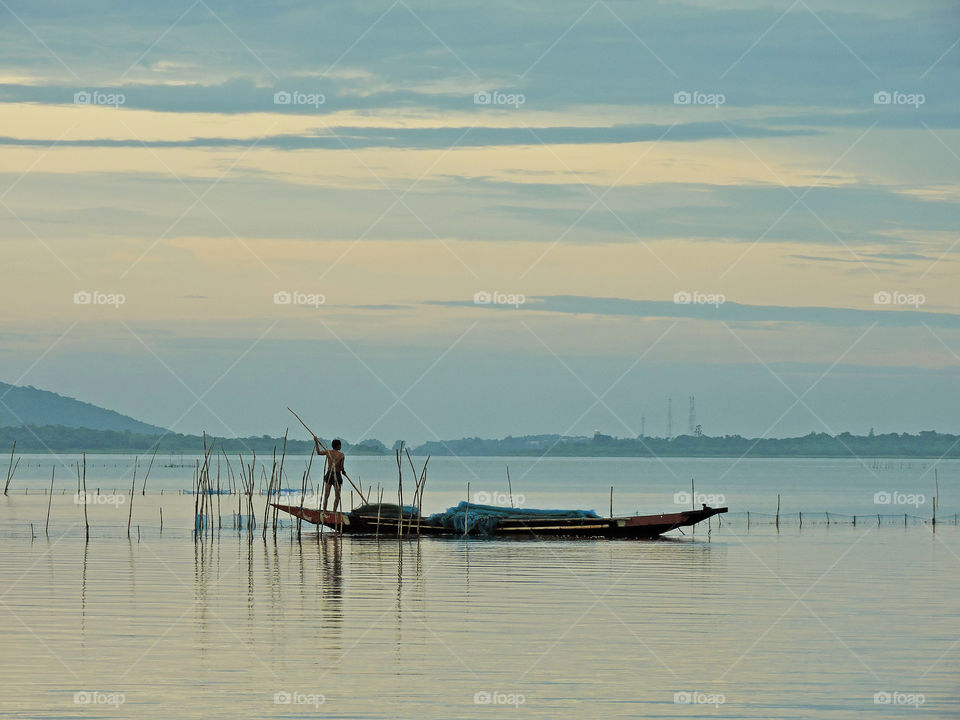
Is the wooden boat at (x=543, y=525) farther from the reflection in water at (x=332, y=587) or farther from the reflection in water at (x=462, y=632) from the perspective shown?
the reflection in water at (x=462, y=632)

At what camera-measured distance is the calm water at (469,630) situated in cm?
918

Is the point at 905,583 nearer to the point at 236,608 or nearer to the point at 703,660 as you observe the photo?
the point at 703,660

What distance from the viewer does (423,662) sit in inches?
414

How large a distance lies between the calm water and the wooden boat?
1.35m

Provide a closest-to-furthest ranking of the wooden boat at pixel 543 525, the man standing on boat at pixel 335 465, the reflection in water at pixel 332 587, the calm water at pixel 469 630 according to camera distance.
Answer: the calm water at pixel 469 630
the reflection in water at pixel 332 587
the man standing on boat at pixel 335 465
the wooden boat at pixel 543 525

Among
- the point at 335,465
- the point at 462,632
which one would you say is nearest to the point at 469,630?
the point at 462,632

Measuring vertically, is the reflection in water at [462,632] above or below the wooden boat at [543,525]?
below

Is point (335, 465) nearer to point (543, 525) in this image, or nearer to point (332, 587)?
point (543, 525)

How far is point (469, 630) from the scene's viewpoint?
40.0ft

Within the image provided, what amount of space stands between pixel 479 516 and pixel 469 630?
41.7 ft

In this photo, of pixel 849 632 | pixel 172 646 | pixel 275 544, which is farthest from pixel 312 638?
pixel 275 544

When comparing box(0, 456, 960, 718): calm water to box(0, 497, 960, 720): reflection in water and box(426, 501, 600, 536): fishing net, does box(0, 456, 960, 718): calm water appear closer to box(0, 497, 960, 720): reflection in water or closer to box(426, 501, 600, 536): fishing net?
box(0, 497, 960, 720): reflection in water

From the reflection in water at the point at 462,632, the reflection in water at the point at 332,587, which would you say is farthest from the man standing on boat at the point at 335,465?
the reflection in water at the point at 462,632

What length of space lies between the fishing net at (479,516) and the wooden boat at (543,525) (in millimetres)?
86
